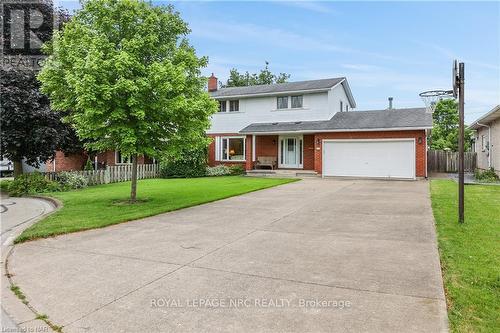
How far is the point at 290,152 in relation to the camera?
25594 millimetres

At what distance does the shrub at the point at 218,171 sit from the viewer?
81.0 feet

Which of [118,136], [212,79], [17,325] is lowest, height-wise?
[17,325]

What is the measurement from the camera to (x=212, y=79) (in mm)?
31125

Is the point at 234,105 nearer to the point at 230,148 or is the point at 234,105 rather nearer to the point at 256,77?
the point at 230,148

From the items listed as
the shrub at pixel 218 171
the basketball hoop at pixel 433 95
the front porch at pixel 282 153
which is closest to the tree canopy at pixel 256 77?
the front porch at pixel 282 153

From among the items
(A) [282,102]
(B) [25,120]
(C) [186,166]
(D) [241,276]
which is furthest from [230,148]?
(D) [241,276]

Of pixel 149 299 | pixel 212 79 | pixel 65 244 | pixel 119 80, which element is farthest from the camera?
pixel 212 79

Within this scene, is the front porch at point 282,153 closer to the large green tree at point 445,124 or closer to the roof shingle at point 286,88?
the roof shingle at point 286,88

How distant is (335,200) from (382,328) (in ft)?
29.1

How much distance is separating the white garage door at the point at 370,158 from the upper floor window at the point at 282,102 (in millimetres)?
4581

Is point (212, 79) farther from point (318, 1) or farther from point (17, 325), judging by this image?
point (17, 325)

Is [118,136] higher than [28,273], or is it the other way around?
[118,136]

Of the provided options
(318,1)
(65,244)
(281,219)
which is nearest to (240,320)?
(65,244)

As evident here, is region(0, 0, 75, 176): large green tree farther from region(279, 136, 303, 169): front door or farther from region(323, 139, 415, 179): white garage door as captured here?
region(323, 139, 415, 179): white garage door
